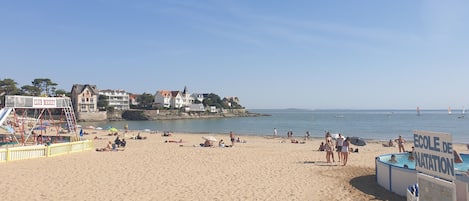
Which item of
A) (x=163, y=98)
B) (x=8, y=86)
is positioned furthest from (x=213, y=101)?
(x=8, y=86)

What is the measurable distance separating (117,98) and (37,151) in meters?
107

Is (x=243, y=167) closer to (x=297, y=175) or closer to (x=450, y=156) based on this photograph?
(x=297, y=175)

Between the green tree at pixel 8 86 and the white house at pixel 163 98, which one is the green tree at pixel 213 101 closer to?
the white house at pixel 163 98

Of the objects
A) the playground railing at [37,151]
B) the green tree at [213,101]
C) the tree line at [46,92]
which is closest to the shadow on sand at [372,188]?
the playground railing at [37,151]

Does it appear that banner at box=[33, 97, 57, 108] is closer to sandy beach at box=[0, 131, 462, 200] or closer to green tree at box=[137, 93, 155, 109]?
sandy beach at box=[0, 131, 462, 200]

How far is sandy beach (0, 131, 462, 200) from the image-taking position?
32.3 feet

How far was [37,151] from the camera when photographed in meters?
17.0

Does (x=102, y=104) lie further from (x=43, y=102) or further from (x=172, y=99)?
(x=43, y=102)

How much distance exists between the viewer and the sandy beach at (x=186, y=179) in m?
9.84

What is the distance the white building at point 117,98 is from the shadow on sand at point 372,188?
11366 centimetres

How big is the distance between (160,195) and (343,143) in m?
8.72

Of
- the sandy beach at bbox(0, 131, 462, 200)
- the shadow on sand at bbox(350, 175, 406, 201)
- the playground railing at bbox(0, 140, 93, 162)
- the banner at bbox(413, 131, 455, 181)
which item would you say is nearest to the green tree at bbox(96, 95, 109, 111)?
the playground railing at bbox(0, 140, 93, 162)

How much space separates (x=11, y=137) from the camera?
24.2 meters

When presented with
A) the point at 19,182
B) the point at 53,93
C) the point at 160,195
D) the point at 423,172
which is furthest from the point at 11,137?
the point at 53,93
